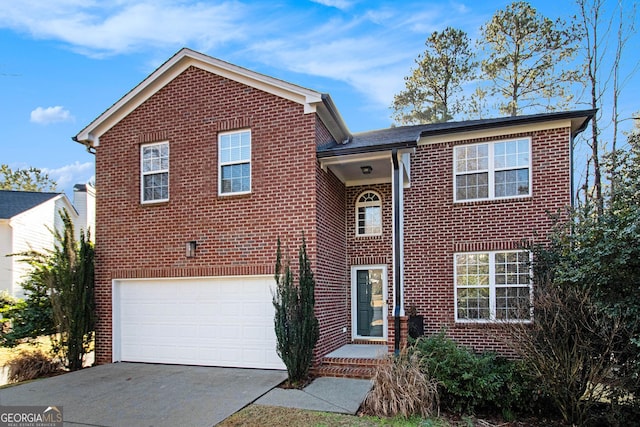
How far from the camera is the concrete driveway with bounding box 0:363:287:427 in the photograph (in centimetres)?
649

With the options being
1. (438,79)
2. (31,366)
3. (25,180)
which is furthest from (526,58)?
(25,180)

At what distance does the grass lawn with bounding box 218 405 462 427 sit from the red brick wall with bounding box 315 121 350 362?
7.09ft

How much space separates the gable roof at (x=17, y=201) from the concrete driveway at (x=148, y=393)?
38.8 ft

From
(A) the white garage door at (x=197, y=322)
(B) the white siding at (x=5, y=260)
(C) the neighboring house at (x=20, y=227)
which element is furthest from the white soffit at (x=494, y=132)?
(B) the white siding at (x=5, y=260)

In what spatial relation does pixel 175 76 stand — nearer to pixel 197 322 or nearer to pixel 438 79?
pixel 197 322

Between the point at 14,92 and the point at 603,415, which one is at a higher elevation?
the point at 14,92

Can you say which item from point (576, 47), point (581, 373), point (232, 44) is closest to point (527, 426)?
point (581, 373)

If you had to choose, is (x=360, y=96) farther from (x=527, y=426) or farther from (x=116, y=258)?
(x=527, y=426)

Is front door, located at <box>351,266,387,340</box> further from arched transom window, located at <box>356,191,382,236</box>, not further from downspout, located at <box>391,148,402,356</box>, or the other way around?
downspout, located at <box>391,148,402,356</box>

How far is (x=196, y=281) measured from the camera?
9.85 metres

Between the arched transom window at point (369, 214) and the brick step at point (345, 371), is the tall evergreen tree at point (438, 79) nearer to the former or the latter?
Result: the arched transom window at point (369, 214)

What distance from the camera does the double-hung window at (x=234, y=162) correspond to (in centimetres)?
963

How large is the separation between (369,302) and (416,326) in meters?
1.61

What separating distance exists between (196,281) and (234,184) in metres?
2.35
